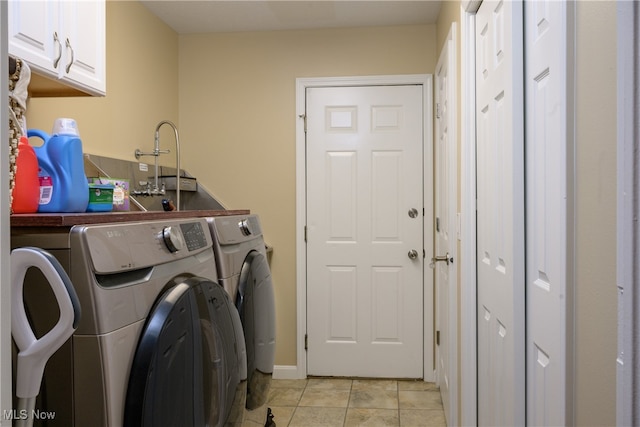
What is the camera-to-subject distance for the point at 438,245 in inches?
132

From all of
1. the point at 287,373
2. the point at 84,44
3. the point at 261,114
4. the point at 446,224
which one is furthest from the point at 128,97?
the point at 287,373

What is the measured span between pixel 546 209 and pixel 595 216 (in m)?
0.41

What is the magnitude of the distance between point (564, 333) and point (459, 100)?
156cm

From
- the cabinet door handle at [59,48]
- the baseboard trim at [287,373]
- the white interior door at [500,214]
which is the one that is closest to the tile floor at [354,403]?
the baseboard trim at [287,373]

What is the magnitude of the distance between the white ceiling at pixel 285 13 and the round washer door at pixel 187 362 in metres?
2.23

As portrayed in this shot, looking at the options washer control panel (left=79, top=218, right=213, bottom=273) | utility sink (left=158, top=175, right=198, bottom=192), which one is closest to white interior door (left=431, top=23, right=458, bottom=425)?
washer control panel (left=79, top=218, right=213, bottom=273)

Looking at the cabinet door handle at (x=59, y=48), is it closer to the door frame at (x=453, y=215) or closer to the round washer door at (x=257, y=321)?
the round washer door at (x=257, y=321)

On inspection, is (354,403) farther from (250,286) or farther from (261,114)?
(261,114)

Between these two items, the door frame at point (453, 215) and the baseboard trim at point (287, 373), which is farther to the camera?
the baseboard trim at point (287, 373)

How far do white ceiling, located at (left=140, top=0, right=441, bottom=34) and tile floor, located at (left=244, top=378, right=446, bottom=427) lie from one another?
7.76 ft

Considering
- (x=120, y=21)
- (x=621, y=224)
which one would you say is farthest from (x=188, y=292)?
(x=120, y=21)

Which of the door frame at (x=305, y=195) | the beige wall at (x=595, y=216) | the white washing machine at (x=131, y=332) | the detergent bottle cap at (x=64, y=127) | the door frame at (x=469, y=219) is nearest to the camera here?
the beige wall at (x=595, y=216)

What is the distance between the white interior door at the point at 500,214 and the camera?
1.44 metres

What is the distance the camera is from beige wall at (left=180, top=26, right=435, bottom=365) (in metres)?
3.56
